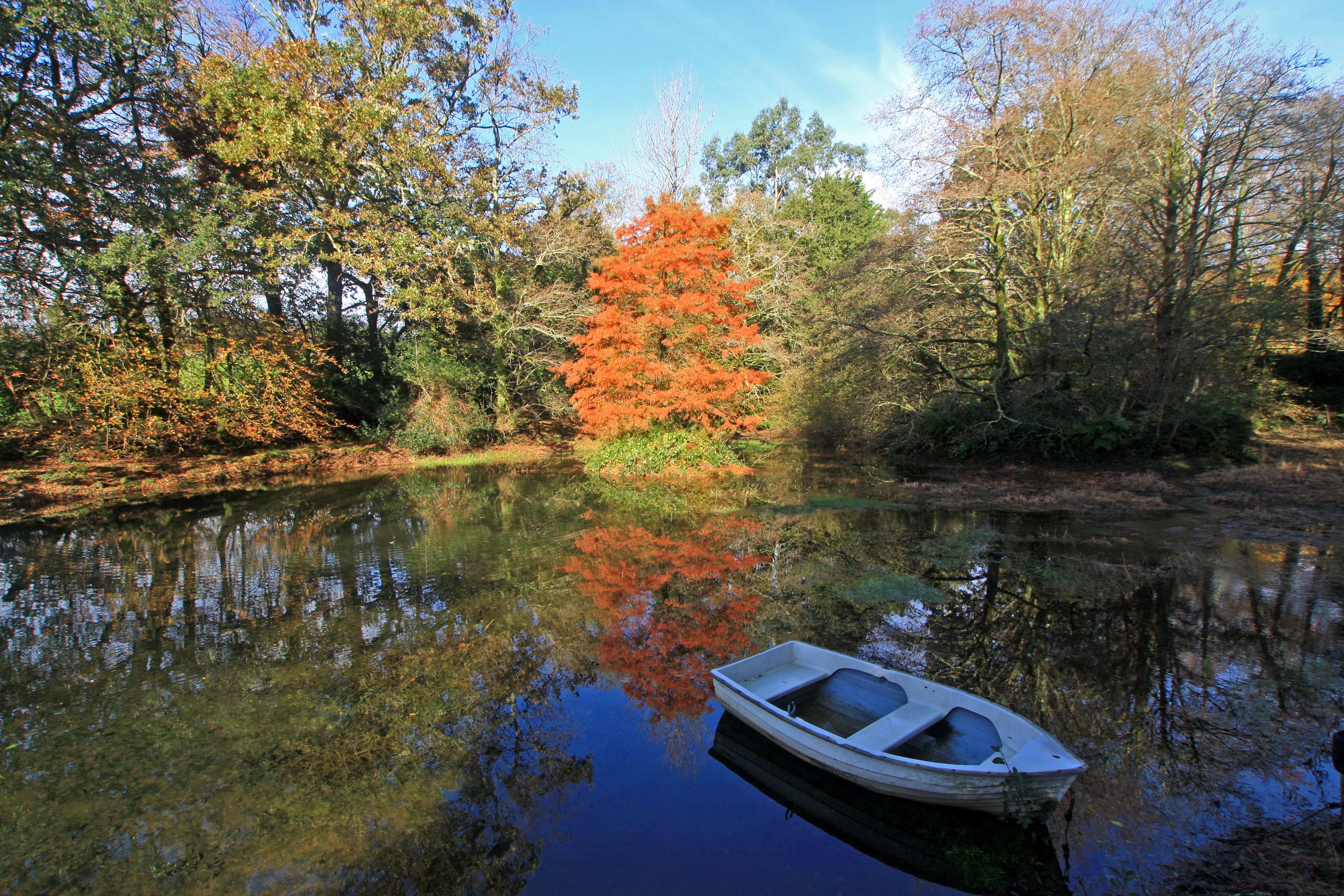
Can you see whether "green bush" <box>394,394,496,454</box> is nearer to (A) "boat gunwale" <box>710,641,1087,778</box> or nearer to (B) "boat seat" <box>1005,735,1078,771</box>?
(A) "boat gunwale" <box>710,641,1087,778</box>

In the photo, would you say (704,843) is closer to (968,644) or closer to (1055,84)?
(968,644)

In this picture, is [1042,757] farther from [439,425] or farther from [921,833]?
[439,425]

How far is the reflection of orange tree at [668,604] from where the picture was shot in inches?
264

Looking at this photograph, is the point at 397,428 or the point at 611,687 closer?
the point at 611,687

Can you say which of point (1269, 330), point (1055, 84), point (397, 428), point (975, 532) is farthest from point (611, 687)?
point (397, 428)

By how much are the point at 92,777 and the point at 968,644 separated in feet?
24.8

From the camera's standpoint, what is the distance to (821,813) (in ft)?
15.6

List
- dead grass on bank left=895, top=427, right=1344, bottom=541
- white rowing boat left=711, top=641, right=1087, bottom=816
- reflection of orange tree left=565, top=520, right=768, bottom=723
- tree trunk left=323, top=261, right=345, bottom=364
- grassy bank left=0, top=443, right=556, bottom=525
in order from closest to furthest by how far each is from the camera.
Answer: white rowing boat left=711, top=641, right=1087, bottom=816, reflection of orange tree left=565, top=520, right=768, bottom=723, dead grass on bank left=895, top=427, right=1344, bottom=541, grassy bank left=0, top=443, right=556, bottom=525, tree trunk left=323, top=261, right=345, bottom=364

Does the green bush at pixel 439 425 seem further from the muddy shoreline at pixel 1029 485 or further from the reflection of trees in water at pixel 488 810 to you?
the reflection of trees in water at pixel 488 810

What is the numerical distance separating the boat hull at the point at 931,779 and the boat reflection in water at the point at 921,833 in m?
0.15

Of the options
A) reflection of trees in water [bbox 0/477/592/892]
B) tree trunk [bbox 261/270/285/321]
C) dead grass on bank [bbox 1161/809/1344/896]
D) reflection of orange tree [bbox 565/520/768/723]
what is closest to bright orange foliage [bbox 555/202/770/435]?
reflection of orange tree [bbox 565/520/768/723]

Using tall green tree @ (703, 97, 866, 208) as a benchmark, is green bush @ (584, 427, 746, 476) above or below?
below

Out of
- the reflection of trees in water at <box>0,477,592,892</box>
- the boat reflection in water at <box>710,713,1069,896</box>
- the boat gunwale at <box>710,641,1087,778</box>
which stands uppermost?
the boat gunwale at <box>710,641,1087,778</box>

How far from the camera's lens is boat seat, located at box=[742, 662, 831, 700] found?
18.6ft
